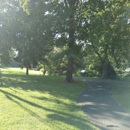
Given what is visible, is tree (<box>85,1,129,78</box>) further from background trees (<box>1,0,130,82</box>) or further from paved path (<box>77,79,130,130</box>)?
paved path (<box>77,79,130,130</box>)

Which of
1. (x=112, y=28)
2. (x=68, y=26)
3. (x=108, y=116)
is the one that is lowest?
(x=108, y=116)

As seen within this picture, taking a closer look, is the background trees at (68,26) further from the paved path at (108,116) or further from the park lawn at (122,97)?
the paved path at (108,116)

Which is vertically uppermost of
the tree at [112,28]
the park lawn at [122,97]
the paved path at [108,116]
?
the tree at [112,28]

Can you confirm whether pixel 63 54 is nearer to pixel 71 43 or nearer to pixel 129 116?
pixel 71 43

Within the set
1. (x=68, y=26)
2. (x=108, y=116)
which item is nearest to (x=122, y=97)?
(x=108, y=116)

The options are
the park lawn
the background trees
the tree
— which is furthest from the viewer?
the background trees

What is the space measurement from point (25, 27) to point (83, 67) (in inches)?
876

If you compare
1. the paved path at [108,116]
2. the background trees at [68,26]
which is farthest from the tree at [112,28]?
the paved path at [108,116]

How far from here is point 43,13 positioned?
694 inches

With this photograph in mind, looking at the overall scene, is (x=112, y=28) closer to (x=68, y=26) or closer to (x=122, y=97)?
(x=122, y=97)

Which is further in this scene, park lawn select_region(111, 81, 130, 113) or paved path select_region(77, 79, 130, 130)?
park lawn select_region(111, 81, 130, 113)

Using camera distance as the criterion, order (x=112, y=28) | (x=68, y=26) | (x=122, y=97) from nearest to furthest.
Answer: (x=122, y=97)
(x=112, y=28)
(x=68, y=26)

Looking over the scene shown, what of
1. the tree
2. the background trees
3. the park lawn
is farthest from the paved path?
the background trees

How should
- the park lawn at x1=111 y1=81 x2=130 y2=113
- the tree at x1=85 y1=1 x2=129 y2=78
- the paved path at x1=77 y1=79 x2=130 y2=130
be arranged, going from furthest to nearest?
the tree at x1=85 y1=1 x2=129 y2=78 → the park lawn at x1=111 y1=81 x2=130 y2=113 → the paved path at x1=77 y1=79 x2=130 y2=130
